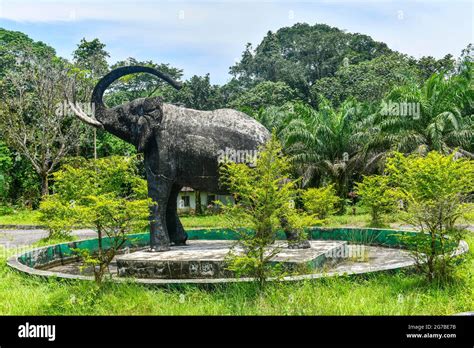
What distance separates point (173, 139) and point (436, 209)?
433cm

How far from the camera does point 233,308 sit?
18.3 ft

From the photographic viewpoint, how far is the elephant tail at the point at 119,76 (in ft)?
27.3

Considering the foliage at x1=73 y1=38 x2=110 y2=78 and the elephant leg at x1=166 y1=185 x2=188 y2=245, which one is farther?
the foliage at x1=73 y1=38 x2=110 y2=78

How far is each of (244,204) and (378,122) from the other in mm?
14103

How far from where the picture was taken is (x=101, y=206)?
21.1 feet

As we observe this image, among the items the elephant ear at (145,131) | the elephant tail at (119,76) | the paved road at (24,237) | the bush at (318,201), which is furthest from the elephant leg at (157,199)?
the paved road at (24,237)

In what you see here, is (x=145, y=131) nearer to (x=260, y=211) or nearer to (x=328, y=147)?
(x=260, y=211)

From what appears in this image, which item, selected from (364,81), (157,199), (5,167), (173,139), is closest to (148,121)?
(173,139)

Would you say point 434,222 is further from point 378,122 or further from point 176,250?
point 378,122

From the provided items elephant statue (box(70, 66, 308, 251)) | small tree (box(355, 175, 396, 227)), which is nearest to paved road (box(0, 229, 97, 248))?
elephant statue (box(70, 66, 308, 251))

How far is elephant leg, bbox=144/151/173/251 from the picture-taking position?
28.2 ft

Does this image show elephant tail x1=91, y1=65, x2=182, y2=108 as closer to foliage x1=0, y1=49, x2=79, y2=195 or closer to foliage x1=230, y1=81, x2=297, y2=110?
foliage x1=0, y1=49, x2=79, y2=195

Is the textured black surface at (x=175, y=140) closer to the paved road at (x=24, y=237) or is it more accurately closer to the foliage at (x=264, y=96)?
the paved road at (x=24, y=237)
